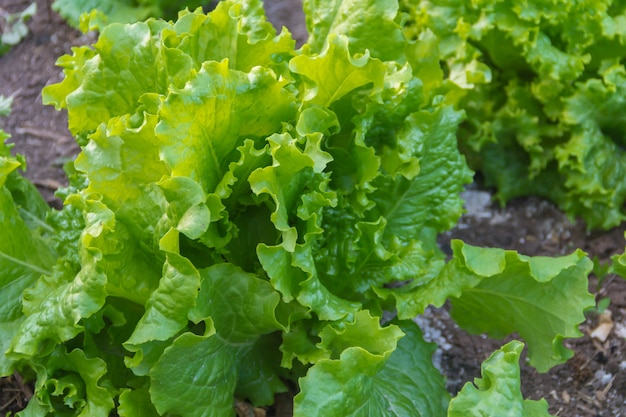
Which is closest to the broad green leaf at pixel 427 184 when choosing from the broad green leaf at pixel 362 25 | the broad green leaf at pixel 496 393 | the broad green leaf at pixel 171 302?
the broad green leaf at pixel 362 25

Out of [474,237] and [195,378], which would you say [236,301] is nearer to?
[195,378]

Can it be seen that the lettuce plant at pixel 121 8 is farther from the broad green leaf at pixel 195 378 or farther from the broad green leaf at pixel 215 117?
the broad green leaf at pixel 195 378

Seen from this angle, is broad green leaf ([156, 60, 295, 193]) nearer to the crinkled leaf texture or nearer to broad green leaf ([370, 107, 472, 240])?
broad green leaf ([370, 107, 472, 240])

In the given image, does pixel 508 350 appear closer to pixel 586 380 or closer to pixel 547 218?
pixel 586 380

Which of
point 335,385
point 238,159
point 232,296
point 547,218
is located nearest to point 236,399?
point 232,296

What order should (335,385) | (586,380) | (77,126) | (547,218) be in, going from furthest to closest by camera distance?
(547,218) < (586,380) < (77,126) < (335,385)

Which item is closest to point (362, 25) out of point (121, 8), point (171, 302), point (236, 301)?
point (236, 301)
